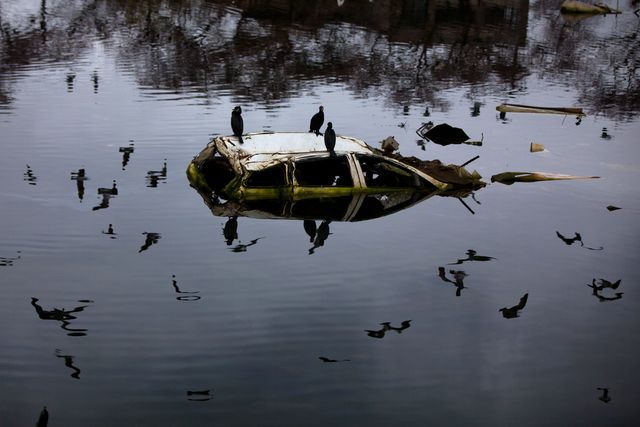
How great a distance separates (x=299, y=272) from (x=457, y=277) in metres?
2.88

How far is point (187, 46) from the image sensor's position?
42219 millimetres

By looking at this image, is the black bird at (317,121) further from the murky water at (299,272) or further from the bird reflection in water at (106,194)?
the bird reflection in water at (106,194)

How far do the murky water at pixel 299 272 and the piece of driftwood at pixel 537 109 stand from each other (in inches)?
11.4

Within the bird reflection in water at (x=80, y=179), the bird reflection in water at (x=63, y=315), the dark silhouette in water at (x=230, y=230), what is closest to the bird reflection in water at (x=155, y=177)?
the bird reflection in water at (x=80, y=179)

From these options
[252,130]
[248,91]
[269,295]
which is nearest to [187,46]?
[248,91]

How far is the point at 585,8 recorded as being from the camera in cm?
6625

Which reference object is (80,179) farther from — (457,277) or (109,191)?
(457,277)

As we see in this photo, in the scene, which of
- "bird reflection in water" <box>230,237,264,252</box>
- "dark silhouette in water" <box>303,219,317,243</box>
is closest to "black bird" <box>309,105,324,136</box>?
"dark silhouette in water" <box>303,219,317,243</box>

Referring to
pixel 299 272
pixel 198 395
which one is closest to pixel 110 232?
pixel 299 272

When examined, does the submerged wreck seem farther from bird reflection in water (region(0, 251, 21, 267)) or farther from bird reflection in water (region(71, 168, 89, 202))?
bird reflection in water (region(0, 251, 21, 267))

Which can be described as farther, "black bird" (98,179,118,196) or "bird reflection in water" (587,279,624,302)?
"black bird" (98,179,118,196)

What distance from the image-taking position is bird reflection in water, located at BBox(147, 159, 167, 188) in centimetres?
2046

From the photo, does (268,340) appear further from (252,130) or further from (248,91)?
(248,91)

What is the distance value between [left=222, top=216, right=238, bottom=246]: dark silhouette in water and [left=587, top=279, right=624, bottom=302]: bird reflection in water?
274 inches
